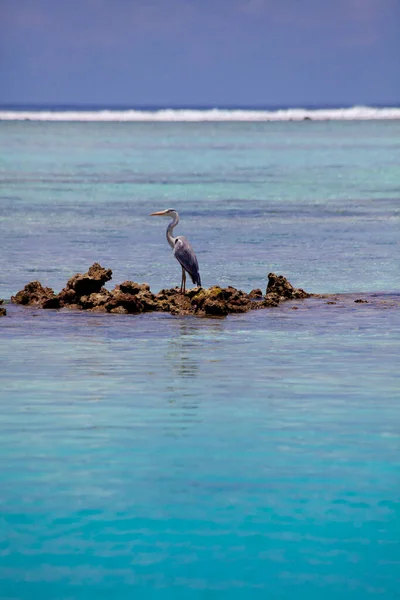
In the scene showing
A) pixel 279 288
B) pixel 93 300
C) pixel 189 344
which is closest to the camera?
pixel 189 344

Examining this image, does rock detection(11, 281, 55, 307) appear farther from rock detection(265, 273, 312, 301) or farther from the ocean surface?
rock detection(265, 273, 312, 301)

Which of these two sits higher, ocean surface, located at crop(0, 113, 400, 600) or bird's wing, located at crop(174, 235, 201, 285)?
bird's wing, located at crop(174, 235, 201, 285)

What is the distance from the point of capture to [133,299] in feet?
56.7

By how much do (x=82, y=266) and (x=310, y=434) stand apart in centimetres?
1281

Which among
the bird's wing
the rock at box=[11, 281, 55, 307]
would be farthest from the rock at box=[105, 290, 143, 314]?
the bird's wing

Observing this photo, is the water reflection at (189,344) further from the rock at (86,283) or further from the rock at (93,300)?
the rock at (86,283)

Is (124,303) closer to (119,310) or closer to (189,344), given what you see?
(119,310)

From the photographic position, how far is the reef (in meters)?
17.3

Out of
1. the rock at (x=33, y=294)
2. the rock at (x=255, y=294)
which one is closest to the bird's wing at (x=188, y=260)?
the rock at (x=255, y=294)

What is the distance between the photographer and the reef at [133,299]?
17281 millimetres

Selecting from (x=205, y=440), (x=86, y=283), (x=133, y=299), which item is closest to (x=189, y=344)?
(x=133, y=299)

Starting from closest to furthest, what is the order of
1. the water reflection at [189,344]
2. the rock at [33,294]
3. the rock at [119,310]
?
the water reflection at [189,344], the rock at [119,310], the rock at [33,294]

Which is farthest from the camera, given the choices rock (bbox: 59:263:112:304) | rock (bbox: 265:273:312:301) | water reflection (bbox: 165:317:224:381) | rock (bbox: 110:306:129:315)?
rock (bbox: 265:273:312:301)

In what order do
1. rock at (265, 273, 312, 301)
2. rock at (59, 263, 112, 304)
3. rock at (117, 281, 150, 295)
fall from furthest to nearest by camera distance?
rock at (265, 273, 312, 301) → rock at (59, 263, 112, 304) → rock at (117, 281, 150, 295)
